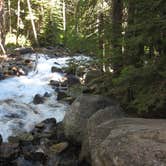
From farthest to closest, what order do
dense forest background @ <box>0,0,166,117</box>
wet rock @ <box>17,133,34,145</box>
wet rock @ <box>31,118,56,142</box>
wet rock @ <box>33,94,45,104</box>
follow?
wet rock @ <box>33,94,45,104</box> < wet rock @ <box>31,118,56,142</box> < wet rock @ <box>17,133,34,145</box> < dense forest background @ <box>0,0,166,117</box>

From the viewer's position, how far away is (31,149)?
859cm

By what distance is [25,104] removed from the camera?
12453mm

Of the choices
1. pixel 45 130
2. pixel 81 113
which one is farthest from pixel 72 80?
pixel 81 113

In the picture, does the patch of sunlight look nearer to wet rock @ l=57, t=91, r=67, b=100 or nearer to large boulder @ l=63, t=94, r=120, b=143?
wet rock @ l=57, t=91, r=67, b=100

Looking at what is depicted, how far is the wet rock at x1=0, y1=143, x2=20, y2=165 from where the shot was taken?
7887 mm

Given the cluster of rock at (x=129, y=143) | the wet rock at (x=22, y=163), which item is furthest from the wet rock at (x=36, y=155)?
the cluster of rock at (x=129, y=143)

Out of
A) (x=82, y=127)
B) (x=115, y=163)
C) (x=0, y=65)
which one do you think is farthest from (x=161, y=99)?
(x=0, y=65)

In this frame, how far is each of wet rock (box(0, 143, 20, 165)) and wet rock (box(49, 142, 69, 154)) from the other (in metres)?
0.78

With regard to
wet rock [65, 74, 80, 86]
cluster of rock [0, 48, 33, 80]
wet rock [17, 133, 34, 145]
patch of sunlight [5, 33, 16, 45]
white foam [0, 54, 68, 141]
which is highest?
patch of sunlight [5, 33, 16, 45]

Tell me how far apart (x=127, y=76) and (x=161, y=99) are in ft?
2.94

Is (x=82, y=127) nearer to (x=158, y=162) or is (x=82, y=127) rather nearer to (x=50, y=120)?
(x=50, y=120)

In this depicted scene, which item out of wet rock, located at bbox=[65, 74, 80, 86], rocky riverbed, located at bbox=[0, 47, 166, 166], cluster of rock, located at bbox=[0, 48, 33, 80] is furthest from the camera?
cluster of rock, located at bbox=[0, 48, 33, 80]

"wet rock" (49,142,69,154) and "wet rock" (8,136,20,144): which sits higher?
"wet rock" (8,136,20,144)

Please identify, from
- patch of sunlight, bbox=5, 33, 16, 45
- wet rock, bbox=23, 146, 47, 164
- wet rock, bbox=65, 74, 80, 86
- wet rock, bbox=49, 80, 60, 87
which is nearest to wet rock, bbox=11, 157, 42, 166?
wet rock, bbox=23, 146, 47, 164
